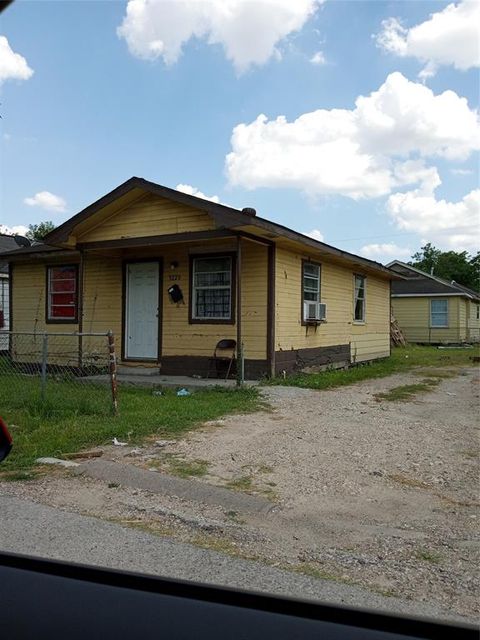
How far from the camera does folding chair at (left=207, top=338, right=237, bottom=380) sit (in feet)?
38.1

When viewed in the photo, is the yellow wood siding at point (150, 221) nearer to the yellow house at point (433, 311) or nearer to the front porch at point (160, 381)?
the front porch at point (160, 381)

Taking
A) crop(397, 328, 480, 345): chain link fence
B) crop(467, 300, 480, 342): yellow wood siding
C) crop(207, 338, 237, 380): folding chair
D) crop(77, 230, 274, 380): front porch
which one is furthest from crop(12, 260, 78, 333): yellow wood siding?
crop(467, 300, 480, 342): yellow wood siding

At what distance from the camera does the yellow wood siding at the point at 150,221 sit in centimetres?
1129

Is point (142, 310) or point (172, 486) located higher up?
point (142, 310)

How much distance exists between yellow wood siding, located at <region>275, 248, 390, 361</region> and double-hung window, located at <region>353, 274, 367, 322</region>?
11.6 inches

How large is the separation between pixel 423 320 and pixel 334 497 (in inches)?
1088

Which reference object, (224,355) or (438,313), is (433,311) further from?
(224,355)

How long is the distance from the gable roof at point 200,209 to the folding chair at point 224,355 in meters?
2.27

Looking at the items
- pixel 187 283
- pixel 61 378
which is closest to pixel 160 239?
pixel 187 283

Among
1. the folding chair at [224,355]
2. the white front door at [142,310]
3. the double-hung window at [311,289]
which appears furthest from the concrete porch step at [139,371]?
the double-hung window at [311,289]

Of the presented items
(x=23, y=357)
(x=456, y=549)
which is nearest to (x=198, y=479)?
(x=456, y=549)

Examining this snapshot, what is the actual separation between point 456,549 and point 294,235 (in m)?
8.29

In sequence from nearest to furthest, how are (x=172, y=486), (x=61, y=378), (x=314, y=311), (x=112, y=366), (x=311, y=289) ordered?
1. (x=172, y=486)
2. (x=112, y=366)
3. (x=61, y=378)
4. (x=314, y=311)
5. (x=311, y=289)

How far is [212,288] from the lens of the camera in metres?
12.1
